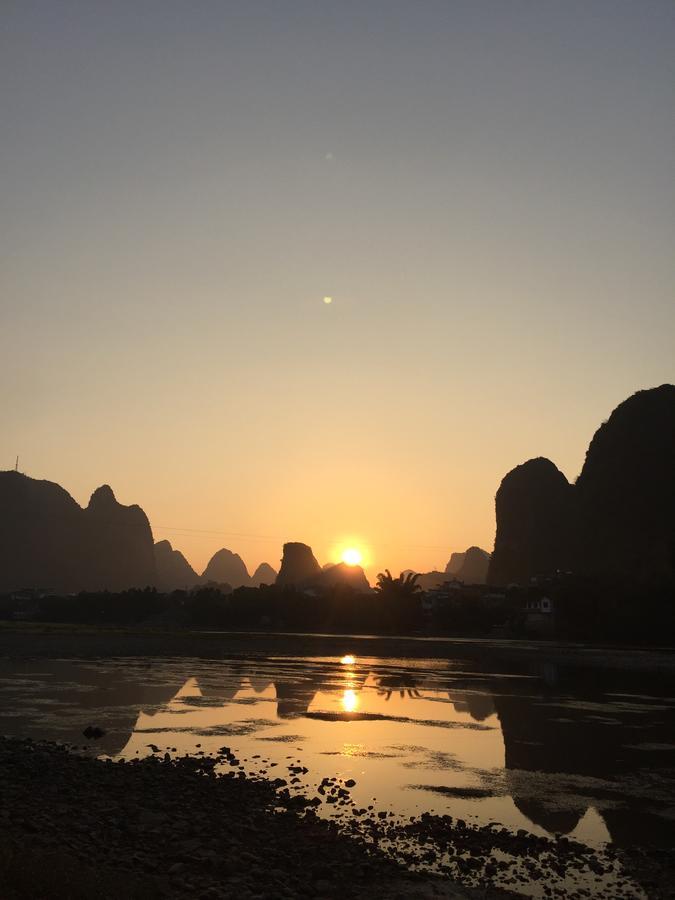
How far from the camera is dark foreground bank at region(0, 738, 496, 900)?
10.9m

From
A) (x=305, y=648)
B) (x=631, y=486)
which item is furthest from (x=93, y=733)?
(x=631, y=486)

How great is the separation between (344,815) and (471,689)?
2944 cm

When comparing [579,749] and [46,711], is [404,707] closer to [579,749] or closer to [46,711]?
[579,749]

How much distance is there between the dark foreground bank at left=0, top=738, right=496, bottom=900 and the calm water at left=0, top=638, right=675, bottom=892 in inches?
89.8

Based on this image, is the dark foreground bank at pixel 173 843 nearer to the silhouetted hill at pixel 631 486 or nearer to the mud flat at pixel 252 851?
the mud flat at pixel 252 851

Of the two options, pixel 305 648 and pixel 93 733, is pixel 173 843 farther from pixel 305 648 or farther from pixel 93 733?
pixel 305 648

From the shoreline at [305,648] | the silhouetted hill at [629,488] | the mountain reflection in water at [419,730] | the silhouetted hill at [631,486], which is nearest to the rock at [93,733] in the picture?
the mountain reflection in water at [419,730]

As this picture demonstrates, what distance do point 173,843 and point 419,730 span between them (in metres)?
17.7

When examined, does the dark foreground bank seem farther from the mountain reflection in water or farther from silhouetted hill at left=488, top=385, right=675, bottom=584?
silhouetted hill at left=488, top=385, right=675, bottom=584

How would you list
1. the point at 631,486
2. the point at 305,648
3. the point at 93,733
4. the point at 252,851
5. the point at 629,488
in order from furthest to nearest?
the point at 629,488
the point at 631,486
the point at 305,648
the point at 93,733
the point at 252,851

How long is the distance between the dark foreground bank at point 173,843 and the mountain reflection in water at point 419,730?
309cm

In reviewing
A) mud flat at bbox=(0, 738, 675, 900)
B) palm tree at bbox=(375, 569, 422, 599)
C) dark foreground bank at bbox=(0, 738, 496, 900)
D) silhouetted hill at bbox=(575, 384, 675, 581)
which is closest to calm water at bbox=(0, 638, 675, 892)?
mud flat at bbox=(0, 738, 675, 900)

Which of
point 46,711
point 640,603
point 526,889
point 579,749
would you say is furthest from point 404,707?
point 640,603

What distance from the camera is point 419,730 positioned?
2950 cm
